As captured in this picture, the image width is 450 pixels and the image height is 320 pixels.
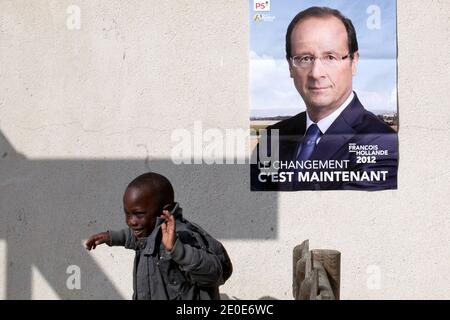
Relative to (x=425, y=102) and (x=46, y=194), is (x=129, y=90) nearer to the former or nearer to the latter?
(x=46, y=194)

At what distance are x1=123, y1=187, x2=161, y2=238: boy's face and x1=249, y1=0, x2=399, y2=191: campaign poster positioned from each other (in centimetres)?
180

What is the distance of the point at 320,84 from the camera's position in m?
5.03

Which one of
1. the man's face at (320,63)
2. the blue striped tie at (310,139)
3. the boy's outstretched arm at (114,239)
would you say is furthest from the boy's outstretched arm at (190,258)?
the man's face at (320,63)

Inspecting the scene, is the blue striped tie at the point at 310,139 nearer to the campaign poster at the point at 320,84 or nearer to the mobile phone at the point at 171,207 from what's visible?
the campaign poster at the point at 320,84

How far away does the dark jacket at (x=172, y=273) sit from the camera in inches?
127

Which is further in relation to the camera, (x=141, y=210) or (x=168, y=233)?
(x=141, y=210)

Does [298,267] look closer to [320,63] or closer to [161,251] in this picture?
[161,251]

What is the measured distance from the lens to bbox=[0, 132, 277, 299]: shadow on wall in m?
5.04

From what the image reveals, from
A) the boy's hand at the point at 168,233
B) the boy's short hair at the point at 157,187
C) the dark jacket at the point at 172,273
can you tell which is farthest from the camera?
the boy's short hair at the point at 157,187

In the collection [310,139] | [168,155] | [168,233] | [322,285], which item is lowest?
[322,285]

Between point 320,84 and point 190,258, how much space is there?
7.78 ft

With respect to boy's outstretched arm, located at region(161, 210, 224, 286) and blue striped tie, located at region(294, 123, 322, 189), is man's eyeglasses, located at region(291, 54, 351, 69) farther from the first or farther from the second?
boy's outstretched arm, located at region(161, 210, 224, 286)

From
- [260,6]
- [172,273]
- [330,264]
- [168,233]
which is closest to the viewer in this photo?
[168,233]

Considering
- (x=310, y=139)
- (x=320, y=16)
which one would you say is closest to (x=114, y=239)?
(x=310, y=139)
